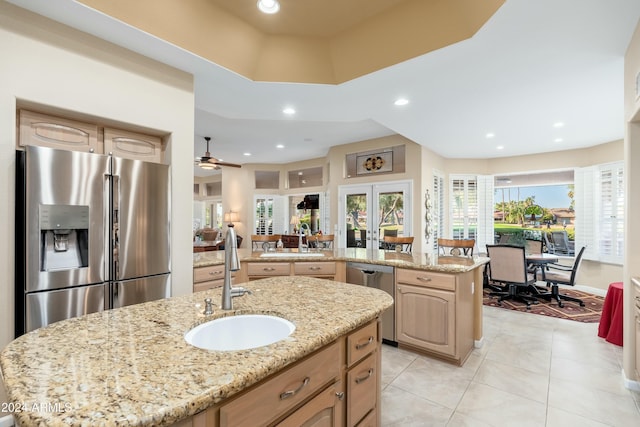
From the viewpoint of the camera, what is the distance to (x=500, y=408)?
211cm

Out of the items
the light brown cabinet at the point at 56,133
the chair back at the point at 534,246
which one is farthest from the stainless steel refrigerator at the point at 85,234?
the chair back at the point at 534,246

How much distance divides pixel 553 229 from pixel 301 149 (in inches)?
237

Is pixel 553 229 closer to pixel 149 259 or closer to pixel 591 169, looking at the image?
pixel 591 169

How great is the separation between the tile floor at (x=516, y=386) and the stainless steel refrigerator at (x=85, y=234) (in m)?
2.11

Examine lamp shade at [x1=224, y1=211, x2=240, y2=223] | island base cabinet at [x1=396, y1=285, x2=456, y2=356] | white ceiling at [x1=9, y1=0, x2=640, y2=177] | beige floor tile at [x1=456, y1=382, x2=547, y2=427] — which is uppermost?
white ceiling at [x1=9, y1=0, x2=640, y2=177]

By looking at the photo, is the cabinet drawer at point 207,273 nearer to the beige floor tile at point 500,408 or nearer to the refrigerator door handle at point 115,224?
the refrigerator door handle at point 115,224

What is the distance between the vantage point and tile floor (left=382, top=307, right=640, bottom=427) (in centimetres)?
201

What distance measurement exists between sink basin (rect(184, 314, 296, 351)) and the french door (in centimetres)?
454

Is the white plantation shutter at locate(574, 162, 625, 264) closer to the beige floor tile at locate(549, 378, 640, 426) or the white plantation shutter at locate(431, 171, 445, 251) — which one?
the white plantation shutter at locate(431, 171, 445, 251)

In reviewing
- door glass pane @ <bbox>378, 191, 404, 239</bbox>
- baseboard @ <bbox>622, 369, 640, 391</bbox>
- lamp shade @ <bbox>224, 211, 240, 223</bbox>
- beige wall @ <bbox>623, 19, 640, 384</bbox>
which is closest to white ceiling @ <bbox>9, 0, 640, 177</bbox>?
beige wall @ <bbox>623, 19, 640, 384</bbox>

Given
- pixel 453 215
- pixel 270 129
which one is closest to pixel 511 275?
pixel 453 215

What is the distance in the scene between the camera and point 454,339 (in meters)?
2.65

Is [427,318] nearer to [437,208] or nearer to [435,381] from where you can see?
[435,381]

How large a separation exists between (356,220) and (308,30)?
3974 millimetres
